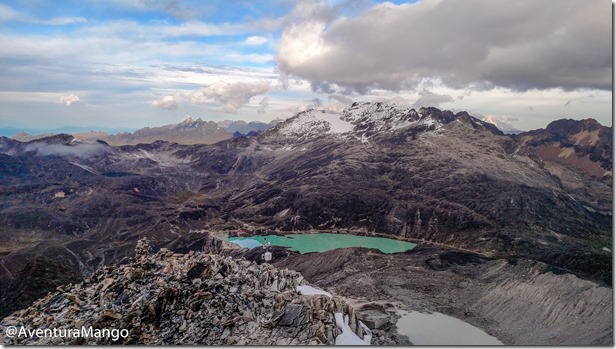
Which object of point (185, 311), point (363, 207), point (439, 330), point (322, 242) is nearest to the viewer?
point (185, 311)

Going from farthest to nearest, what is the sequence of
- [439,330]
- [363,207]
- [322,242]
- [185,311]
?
[363,207] < [322,242] < [439,330] < [185,311]

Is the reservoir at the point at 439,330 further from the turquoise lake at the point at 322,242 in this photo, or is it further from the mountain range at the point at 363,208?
the turquoise lake at the point at 322,242

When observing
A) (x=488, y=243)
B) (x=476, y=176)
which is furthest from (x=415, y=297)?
(x=476, y=176)

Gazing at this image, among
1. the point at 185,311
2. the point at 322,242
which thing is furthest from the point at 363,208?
the point at 185,311

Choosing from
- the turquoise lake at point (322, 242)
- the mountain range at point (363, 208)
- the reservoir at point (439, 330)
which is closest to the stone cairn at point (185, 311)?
the reservoir at point (439, 330)

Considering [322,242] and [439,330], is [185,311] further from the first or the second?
[322,242]

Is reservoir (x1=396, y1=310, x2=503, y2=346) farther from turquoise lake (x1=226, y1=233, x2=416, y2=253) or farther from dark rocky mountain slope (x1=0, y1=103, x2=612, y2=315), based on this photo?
turquoise lake (x1=226, y1=233, x2=416, y2=253)

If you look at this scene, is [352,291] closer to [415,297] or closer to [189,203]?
[415,297]
